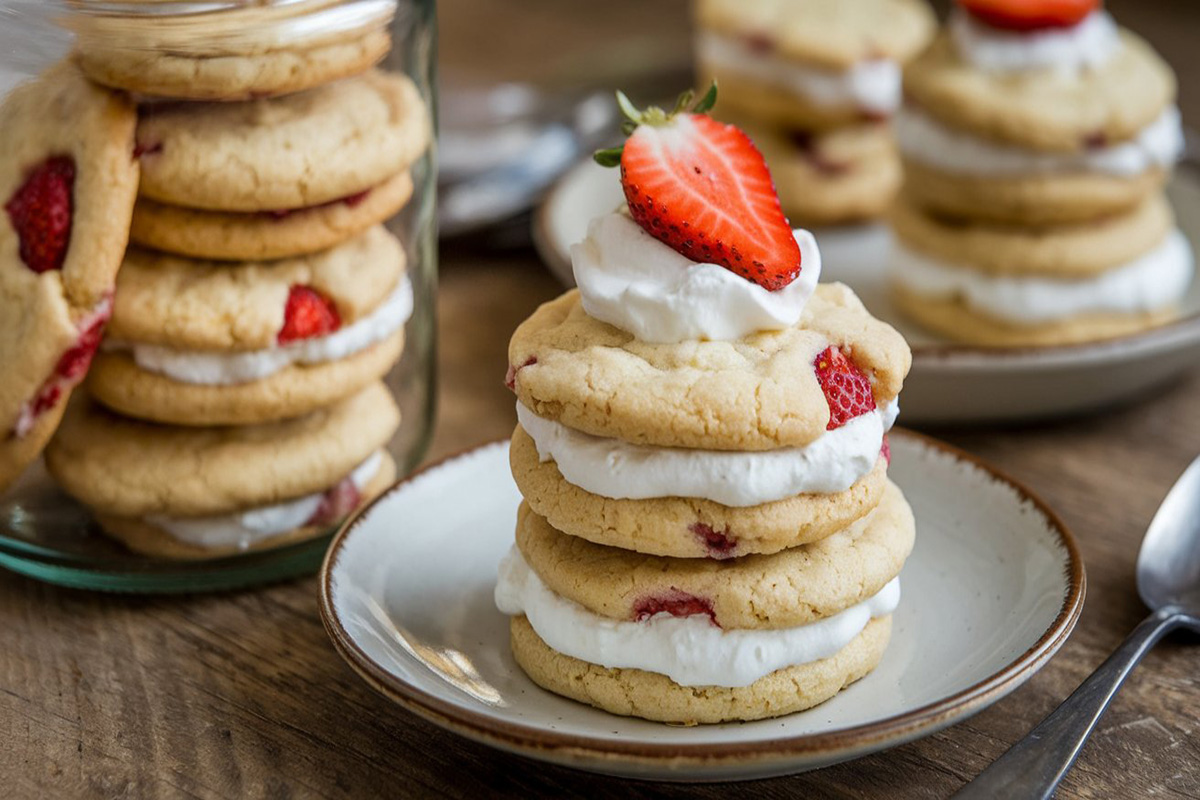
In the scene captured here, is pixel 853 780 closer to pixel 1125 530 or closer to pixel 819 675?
pixel 819 675

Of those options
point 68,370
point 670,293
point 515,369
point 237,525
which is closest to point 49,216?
point 68,370

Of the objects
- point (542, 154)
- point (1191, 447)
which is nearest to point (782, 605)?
point (1191, 447)

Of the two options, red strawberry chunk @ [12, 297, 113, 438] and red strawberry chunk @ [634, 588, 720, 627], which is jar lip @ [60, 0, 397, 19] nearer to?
red strawberry chunk @ [12, 297, 113, 438]

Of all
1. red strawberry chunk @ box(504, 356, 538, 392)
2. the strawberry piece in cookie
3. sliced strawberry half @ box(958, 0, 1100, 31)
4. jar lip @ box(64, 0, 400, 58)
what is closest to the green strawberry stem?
red strawberry chunk @ box(504, 356, 538, 392)

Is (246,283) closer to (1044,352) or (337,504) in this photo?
(337,504)

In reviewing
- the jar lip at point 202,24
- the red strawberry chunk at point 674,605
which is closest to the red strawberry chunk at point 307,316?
the jar lip at point 202,24

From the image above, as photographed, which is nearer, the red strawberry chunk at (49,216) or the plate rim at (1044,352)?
the red strawberry chunk at (49,216)

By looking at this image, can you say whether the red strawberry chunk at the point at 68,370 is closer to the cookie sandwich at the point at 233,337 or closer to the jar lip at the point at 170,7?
the cookie sandwich at the point at 233,337

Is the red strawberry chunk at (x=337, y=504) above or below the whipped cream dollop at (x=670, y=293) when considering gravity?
below

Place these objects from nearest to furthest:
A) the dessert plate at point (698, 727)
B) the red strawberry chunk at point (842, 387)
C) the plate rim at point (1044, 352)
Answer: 1. the dessert plate at point (698, 727)
2. the red strawberry chunk at point (842, 387)
3. the plate rim at point (1044, 352)
